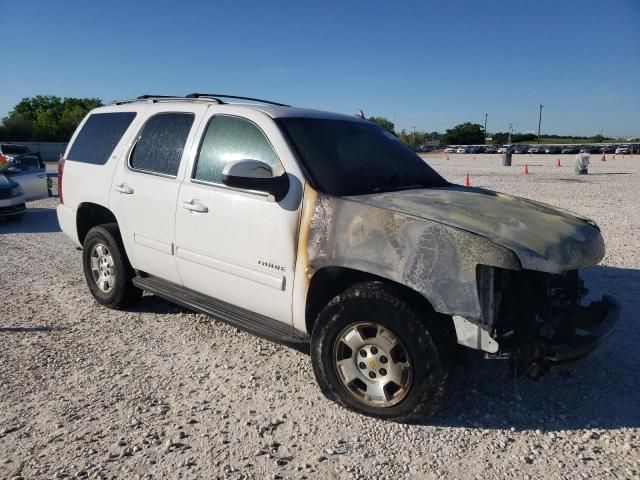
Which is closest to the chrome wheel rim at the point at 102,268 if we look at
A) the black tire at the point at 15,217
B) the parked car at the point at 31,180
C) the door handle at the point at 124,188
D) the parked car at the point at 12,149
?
the door handle at the point at 124,188

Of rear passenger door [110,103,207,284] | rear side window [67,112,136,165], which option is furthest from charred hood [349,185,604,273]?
rear side window [67,112,136,165]

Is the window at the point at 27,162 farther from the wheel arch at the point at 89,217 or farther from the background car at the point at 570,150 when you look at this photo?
the background car at the point at 570,150

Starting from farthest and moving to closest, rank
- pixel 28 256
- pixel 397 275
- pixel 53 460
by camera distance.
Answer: pixel 28 256
pixel 397 275
pixel 53 460

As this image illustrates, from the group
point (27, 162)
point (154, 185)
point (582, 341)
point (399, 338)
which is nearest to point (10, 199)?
point (27, 162)

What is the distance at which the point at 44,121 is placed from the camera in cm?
7462

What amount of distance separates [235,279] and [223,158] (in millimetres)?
926

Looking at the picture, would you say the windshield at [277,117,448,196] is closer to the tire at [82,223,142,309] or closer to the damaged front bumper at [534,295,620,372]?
the damaged front bumper at [534,295,620,372]

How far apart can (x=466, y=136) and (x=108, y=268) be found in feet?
396

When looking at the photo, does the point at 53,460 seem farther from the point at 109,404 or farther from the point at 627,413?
the point at 627,413

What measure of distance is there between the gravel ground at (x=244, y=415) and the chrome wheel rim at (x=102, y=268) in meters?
0.42

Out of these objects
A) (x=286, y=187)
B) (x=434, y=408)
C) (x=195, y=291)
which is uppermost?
(x=286, y=187)

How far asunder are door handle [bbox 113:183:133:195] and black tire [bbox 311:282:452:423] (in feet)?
7.55

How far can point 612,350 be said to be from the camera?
4012 millimetres

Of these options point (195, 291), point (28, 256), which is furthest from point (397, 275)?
point (28, 256)
